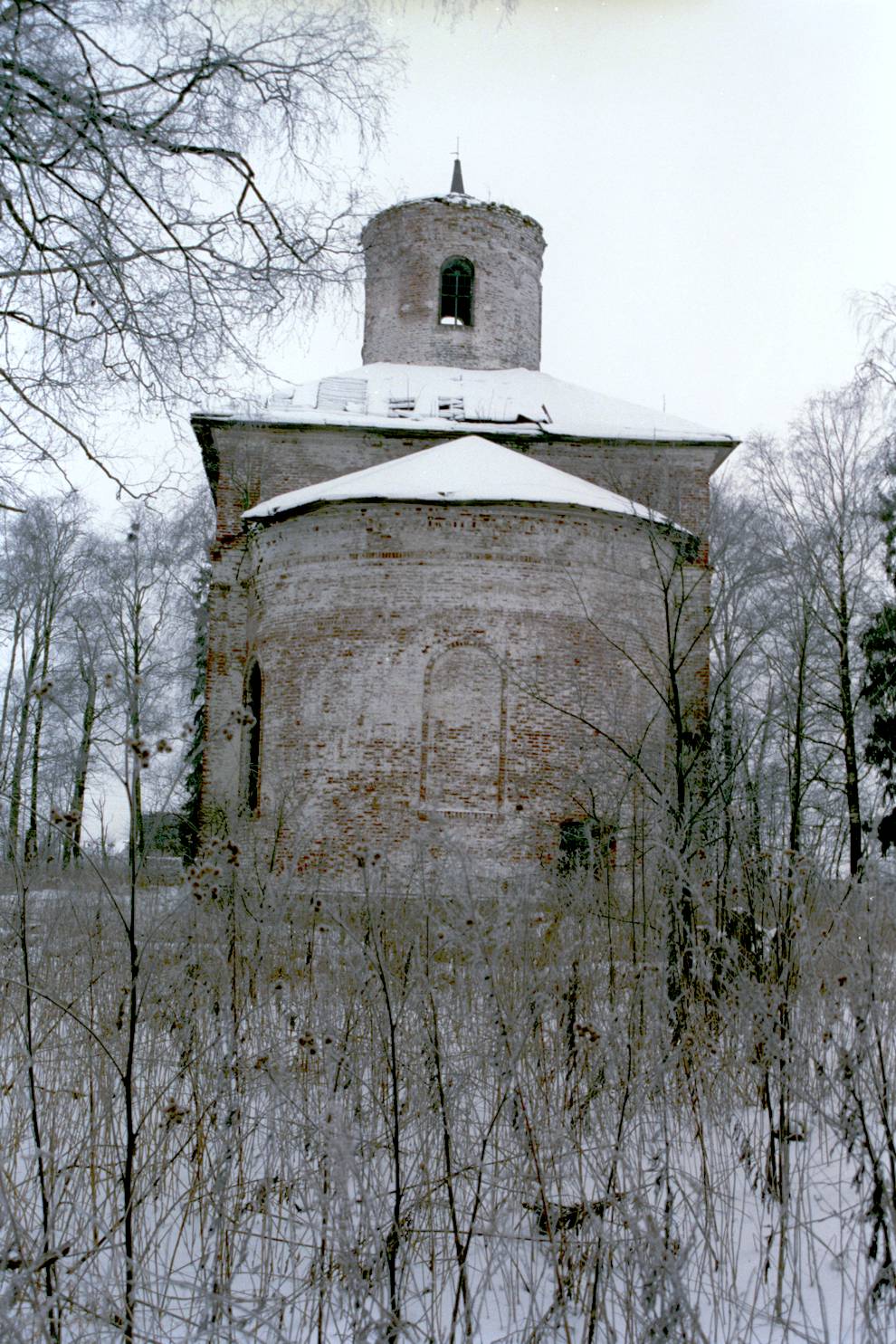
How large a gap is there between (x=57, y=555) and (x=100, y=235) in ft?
55.8

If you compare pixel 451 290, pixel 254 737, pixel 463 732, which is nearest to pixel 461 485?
pixel 463 732

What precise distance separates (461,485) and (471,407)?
4249 mm

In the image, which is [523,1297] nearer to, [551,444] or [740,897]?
[740,897]

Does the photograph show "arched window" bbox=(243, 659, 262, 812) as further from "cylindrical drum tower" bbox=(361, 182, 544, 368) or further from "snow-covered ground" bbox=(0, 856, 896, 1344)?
"snow-covered ground" bbox=(0, 856, 896, 1344)

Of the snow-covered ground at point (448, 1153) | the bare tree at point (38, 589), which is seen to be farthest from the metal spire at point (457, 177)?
the snow-covered ground at point (448, 1153)

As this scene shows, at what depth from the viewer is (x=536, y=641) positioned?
1259 cm

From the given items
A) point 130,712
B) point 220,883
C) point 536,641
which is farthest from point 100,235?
point 536,641

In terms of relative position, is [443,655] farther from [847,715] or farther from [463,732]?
[847,715]

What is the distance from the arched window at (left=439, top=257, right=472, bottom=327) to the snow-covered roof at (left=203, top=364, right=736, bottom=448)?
1.16m

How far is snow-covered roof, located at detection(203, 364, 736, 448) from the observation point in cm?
1606

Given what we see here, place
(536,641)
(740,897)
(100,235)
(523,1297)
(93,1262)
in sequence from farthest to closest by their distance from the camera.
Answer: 1. (536,641)
2. (740,897)
3. (100,235)
4. (523,1297)
5. (93,1262)

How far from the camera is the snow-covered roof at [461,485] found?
497 inches

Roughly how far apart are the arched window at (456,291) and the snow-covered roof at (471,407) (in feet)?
3.82

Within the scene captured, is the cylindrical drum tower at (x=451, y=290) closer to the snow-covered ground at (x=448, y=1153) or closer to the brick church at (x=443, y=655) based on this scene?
the brick church at (x=443, y=655)
